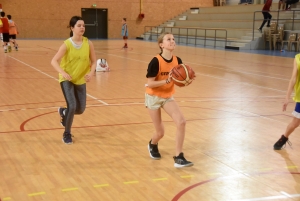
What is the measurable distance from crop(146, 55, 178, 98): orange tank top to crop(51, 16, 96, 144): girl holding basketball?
1080 millimetres

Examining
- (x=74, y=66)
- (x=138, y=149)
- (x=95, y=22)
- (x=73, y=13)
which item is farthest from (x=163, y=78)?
(x=95, y=22)

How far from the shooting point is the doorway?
116 feet

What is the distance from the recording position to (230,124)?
712 centimetres

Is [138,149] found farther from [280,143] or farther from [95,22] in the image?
[95,22]

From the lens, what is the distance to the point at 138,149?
5730 millimetres

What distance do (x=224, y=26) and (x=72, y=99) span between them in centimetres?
2382

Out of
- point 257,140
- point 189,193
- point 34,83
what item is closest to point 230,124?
point 257,140

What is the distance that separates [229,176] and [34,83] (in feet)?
25.5

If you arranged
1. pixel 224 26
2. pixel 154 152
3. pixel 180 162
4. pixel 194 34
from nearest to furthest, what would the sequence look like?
pixel 180 162
pixel 154 152
pixel 224 26
pixel 194 34

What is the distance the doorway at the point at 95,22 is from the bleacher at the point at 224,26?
11.0ft

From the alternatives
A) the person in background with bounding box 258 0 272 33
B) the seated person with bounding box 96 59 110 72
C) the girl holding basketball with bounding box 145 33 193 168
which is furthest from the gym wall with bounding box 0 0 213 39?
the girl holding basketball with bounding box 145 33 193 168

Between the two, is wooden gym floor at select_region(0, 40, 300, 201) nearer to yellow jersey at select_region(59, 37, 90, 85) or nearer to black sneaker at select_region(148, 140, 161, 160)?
black sneaker at select_region(148, 140, 161, 160)

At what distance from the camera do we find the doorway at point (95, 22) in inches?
1387

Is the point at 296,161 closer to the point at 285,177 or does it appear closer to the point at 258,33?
the point at 285,177
